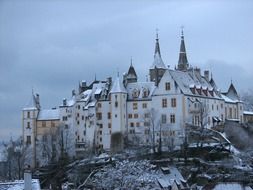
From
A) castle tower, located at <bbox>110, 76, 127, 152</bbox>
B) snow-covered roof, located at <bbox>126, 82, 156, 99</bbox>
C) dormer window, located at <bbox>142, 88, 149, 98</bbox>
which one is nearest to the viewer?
castle tower, located at <bbox>110, 76, 127, 152</bbox>

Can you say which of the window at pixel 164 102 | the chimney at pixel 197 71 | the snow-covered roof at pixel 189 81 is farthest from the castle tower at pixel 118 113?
the chimney at pixel 197 71

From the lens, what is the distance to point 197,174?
279 feet

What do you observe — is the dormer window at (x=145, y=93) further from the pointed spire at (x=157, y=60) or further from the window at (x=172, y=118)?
the pointed spire at (x=157, y=60)

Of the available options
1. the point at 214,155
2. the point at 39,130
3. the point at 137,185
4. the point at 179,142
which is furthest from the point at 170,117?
the point at 39,130

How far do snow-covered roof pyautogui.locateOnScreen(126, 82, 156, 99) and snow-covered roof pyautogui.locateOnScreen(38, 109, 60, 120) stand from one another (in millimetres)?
14081

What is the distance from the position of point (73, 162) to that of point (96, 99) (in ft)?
38.7

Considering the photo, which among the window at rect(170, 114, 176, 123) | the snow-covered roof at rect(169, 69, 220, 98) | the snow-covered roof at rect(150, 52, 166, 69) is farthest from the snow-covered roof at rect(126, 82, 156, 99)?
the window at rect(170, 114, 176, 123)

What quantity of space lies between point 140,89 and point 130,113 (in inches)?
159

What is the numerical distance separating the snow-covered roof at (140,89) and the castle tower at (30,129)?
1757 centimetres

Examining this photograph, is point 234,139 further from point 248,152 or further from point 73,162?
point 73,162

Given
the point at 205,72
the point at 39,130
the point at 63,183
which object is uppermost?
the point at 205,72

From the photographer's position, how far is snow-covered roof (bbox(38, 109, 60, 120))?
110 m

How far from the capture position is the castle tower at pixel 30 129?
4250 inches

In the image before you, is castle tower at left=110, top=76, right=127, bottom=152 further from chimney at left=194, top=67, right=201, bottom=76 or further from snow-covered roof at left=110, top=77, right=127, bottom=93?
chimney at left=194, top=67, right=201, bottom=76
